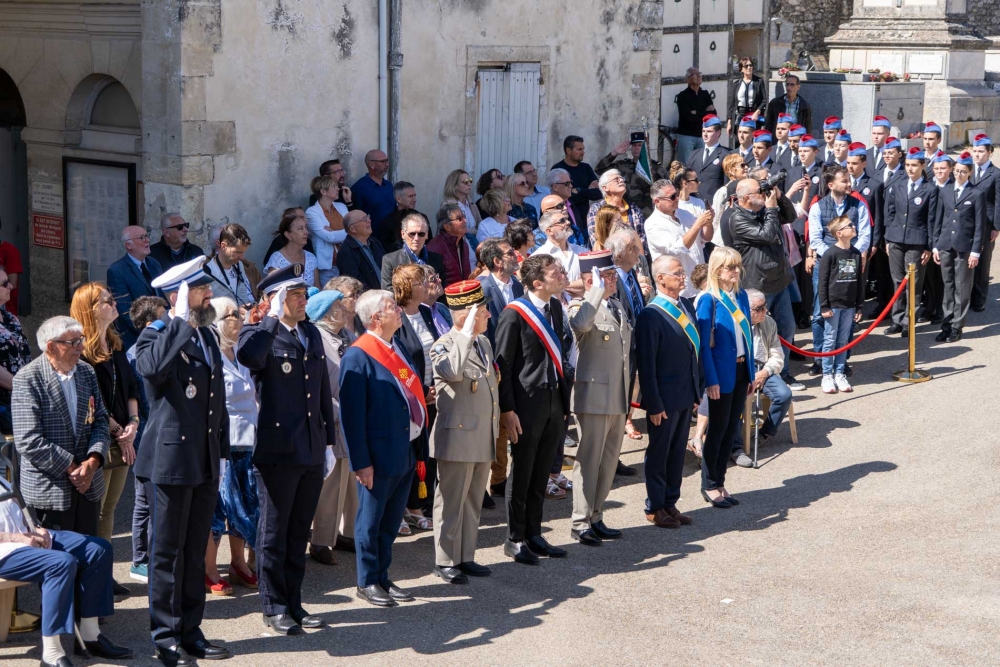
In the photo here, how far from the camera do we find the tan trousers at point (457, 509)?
6.87m

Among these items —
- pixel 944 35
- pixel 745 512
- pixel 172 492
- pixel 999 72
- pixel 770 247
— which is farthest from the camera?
pixel 999 72

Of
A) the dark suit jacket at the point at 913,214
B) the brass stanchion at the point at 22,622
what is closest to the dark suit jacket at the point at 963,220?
the dark suit jacket at the point at 913,214

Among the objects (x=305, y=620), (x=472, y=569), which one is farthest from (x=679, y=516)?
(x=305, y=620)

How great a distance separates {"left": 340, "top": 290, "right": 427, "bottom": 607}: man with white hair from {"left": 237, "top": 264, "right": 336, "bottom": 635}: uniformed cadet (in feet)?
0.59

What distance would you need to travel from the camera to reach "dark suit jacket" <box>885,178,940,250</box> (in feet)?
40.4

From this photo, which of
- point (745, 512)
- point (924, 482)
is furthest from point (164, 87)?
point (924, 482)

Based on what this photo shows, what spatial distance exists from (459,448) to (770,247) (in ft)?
15.4

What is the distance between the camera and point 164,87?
389 inches

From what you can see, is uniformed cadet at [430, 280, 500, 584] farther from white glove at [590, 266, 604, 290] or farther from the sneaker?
the sneaker

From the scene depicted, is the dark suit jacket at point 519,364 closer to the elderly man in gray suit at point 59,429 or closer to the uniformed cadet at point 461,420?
the uniformed cadet at point 461,420

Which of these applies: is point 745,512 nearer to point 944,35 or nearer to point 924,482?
point 924,482

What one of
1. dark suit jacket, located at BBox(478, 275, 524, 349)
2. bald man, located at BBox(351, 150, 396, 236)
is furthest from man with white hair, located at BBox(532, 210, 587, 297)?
bald man, located at BBox(351, 150, 396, 236)

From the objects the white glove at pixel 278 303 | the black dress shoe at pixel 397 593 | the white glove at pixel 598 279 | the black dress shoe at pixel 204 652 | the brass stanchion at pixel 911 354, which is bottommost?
the black dress shoe at pixel 204 652

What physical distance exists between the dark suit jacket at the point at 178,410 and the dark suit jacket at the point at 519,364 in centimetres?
188
